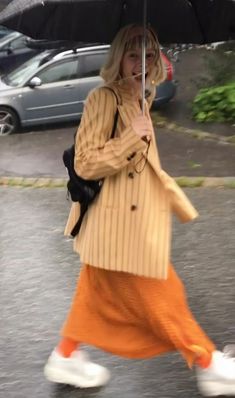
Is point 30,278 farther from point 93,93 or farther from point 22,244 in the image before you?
point 93,93

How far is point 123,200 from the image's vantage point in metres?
2.98

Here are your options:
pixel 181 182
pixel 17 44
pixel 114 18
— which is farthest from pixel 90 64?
pixel 114 18

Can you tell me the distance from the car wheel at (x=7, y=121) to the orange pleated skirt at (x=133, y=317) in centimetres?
1031

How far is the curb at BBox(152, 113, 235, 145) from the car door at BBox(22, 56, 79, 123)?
1680mm

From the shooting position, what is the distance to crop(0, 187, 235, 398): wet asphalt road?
3357mm

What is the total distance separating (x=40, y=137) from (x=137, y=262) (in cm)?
961

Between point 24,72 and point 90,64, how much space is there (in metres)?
1.27

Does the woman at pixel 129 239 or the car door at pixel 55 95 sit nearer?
the woman at pixel 129 239

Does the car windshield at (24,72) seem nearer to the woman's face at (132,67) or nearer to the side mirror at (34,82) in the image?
the side mirror at (34,82)

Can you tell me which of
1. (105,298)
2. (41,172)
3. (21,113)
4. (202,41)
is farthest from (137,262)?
(21,113)

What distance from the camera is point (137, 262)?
2.97 m

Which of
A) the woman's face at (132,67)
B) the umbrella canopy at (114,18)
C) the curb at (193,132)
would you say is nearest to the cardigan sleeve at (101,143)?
the woman's face at (132,67)

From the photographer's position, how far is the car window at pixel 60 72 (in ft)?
44.2

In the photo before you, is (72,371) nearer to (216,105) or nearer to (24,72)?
(216,105)
